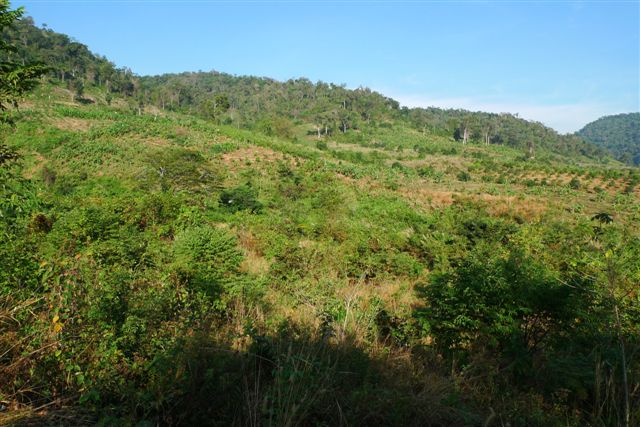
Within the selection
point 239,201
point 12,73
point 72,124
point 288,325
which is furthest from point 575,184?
point 72,124

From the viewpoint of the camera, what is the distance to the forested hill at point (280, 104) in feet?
231

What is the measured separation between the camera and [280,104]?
108 m

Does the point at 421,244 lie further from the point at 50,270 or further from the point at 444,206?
the point at 444,206

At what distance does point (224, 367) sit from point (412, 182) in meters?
36.6

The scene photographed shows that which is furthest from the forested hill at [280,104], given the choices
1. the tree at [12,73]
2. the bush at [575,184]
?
the tree at [12,73]

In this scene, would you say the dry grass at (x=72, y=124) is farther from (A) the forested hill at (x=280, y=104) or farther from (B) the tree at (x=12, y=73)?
(B) the tree at (x=12, y=73)

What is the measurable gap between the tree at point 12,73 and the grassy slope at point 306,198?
211cm

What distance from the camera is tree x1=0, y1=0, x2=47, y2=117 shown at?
4.36m

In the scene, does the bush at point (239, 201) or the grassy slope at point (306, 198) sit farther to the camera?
the bush at point (239, 201)

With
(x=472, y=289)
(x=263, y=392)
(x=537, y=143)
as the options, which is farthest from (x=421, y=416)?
(x=537, y=143)

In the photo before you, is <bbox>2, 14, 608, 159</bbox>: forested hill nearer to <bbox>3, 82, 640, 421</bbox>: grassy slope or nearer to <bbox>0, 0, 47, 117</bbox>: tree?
<bbox>3, 82, 640, 421</bbox>: grassy slope

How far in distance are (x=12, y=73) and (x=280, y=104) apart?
109 meters

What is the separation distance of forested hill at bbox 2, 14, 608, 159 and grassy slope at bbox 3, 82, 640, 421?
55.6 feet

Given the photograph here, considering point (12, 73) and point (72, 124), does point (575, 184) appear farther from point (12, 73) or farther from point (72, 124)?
point (72, 124)
